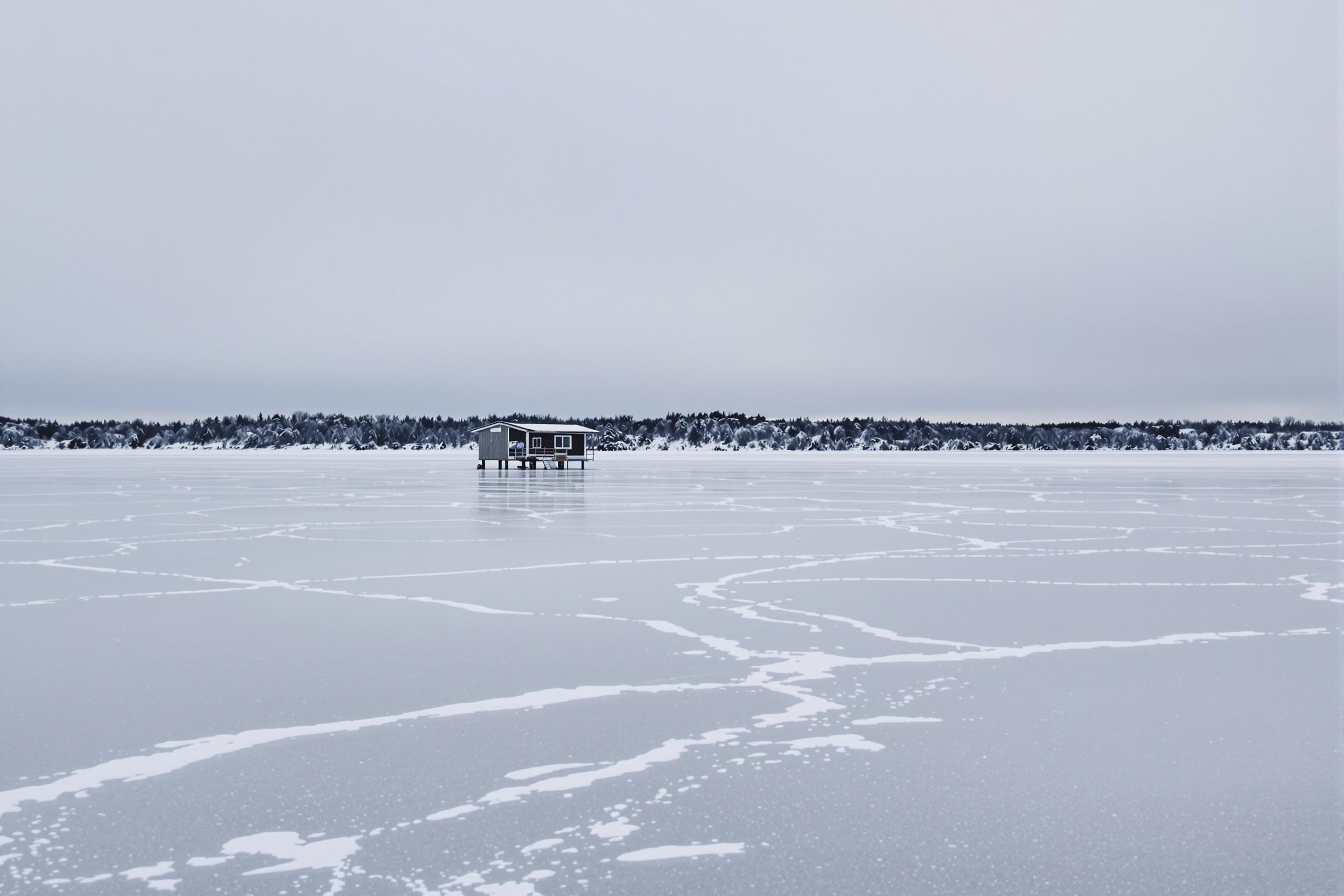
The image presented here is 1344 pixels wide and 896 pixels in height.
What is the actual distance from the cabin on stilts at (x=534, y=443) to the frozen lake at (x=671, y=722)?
133ft

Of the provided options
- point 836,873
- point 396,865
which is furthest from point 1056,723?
point 396,865

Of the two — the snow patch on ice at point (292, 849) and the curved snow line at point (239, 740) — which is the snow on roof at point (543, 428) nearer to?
the curved snow line at point (239, 740)

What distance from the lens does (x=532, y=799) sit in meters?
4.15

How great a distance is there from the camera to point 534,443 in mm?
53844

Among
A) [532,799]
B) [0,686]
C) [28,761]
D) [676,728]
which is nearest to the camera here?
[532,799]

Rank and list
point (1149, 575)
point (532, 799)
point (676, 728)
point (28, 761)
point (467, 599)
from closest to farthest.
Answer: point (532, 799) < point (28, 761) < point (676, 728) < point (467, 599) < point (1149, 575)

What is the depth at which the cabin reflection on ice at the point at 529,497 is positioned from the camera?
19828 millimetres

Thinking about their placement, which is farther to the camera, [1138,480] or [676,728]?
[1138,480]

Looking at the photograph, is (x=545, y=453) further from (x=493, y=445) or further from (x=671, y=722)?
(x=671, y=722)

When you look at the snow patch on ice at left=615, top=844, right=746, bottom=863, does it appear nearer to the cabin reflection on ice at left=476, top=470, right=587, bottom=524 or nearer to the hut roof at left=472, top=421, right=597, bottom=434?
the cabin reflection on ice at left=476, top=470, right=587, bottom=524

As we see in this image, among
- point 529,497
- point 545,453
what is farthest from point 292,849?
point 545,453

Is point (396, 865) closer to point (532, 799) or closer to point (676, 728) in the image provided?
point (532, 799)

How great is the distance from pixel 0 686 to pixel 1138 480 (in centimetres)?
3634

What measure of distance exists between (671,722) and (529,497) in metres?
21.4
